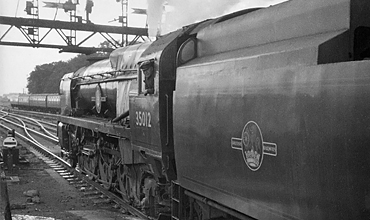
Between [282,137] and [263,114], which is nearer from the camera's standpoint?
[282,137]

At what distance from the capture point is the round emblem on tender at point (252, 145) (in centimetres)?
368

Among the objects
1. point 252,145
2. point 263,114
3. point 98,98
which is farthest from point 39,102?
point 263,114

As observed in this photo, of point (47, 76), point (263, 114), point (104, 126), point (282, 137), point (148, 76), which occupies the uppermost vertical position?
point (47, 76)

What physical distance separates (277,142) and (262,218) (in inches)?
27.8

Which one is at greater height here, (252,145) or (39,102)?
(252,145)

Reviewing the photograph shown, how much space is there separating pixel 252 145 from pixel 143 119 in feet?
9.51

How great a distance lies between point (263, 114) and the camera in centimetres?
361

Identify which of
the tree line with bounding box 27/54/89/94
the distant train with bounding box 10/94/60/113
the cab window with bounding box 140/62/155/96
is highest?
the tree line with bounding box 27/54/89/94

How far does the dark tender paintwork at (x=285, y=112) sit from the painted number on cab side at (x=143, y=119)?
1140mm

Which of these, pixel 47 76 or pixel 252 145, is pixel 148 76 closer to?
pixel 252 145

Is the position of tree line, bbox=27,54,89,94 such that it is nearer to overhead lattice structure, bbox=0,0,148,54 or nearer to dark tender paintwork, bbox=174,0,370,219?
overhead lattice structure, bbox=0,0,148,54

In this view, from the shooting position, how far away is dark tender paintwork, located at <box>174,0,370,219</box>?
2803 millimetres

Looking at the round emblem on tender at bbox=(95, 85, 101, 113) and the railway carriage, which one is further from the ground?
the round emblem on tender at bbox=(95, 85, 101, 113)

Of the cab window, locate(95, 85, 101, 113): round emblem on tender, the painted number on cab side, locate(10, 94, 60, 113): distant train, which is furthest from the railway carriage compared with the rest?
the cab window
